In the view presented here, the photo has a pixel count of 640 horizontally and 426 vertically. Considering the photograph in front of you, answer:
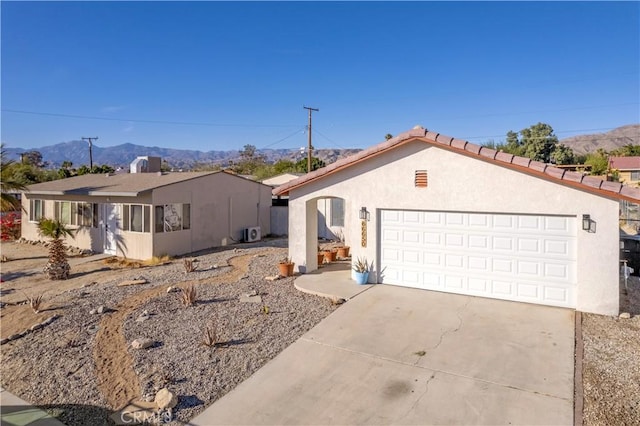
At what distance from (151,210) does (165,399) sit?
12016 millimetres

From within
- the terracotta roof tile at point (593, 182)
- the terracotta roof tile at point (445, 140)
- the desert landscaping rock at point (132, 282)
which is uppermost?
the terracotta roof tile at point (445, 140)

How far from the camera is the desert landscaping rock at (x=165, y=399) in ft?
19.2

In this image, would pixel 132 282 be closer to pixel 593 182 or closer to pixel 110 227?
pixel 110 227

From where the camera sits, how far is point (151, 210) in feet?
54.4

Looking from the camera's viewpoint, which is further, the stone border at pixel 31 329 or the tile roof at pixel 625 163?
the tile roof at pixel 625 163

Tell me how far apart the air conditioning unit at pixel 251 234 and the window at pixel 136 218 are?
5.61m

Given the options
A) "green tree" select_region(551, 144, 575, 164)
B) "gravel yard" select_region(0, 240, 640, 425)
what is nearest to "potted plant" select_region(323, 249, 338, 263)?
"gravel yard" select_region(0, 240, 640, 425)

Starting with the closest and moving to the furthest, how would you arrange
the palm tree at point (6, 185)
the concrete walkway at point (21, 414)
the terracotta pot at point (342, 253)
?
1. the concrete walkway at point (21, 414)
2. the palm tree at point (6, 185)
3. the terracotta pot at point (342, 253)

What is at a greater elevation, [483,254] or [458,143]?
[458,143]

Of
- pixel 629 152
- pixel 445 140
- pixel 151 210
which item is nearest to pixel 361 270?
pixel 445 140

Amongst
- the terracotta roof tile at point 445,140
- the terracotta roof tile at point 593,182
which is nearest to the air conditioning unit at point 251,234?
the terracotta roof tile at point 445,140

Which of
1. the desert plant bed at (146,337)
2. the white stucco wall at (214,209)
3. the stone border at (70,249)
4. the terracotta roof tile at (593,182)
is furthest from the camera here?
the stone border at (70,249)

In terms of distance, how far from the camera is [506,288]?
10141 mm

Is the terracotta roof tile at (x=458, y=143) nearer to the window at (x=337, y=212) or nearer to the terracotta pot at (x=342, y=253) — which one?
the terracotta pot at (x=342, y=253)
